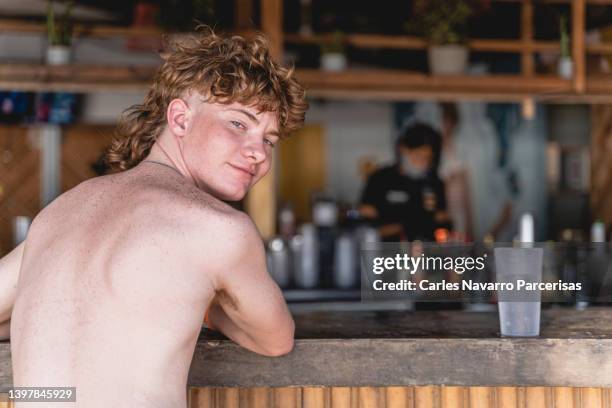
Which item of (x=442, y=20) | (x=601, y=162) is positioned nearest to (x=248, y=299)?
(x=442, y=20)

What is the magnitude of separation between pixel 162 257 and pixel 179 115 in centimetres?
32

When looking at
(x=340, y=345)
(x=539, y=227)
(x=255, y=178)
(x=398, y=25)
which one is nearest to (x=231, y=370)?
(x=340, y=345)

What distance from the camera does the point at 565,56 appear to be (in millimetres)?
5016

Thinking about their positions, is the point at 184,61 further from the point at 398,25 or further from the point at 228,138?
the point at 398,25

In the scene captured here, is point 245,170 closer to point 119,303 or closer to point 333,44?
point 119,303

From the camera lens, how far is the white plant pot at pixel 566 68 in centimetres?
495

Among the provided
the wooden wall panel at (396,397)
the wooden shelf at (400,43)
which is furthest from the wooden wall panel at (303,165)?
the wooden wall panel at (396,397)

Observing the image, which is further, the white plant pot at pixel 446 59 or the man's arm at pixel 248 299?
the white plant pot at pixel 446 59

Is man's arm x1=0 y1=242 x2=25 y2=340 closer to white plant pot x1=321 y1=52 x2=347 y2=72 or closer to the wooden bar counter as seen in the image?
the wooden bar counter

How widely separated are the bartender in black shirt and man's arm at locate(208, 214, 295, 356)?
11.7ft

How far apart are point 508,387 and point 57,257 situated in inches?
38.5

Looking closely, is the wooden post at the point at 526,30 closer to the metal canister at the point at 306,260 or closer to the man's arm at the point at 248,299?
the metal canister at the point at 306,260

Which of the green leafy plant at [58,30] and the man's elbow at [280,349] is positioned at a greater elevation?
the green leafy plant at [58,30]

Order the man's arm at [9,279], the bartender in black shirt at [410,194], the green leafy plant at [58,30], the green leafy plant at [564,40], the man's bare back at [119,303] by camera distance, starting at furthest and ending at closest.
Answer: the bartender in black shirt at [410,194]
the green leafy plant at [564,40]
the green leafy plant at [58,30]
the man's arm at [9,279]
the man's bare back at [119,303]
